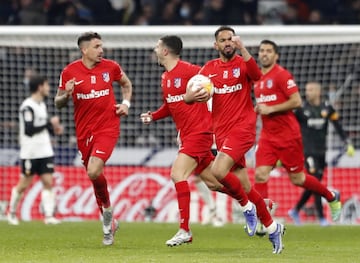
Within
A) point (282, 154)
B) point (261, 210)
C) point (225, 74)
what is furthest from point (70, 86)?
point (282, 154)

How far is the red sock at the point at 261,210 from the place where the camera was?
11.9 m

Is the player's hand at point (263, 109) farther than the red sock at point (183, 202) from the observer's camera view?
Yes

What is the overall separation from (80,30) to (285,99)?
454 cm

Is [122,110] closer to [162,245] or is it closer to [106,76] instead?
[106,76]

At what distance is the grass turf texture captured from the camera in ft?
37.4

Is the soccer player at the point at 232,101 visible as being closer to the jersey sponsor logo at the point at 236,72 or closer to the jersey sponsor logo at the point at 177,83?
the jersey sponsor logo at the point at 236,72

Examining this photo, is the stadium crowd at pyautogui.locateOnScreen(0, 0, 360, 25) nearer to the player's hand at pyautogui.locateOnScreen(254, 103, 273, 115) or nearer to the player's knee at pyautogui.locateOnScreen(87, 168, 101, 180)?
the player's hand at pyautogui.locateOnScreen(254, 103, 273, 115)

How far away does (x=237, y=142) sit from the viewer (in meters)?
12.8

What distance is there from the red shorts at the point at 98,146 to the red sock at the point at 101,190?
24 cm

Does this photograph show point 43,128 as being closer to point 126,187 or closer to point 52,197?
point 52,197

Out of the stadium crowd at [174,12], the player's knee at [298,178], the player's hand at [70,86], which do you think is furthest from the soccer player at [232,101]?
the stadium crowd at [174,12]

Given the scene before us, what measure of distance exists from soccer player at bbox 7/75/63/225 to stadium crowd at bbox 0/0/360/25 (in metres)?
5.13

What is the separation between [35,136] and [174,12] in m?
7.06

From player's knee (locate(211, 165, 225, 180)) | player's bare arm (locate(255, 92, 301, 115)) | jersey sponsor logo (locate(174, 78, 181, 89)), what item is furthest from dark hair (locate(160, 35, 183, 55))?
player's bare arm (locate(255, 92, 301, 115))
